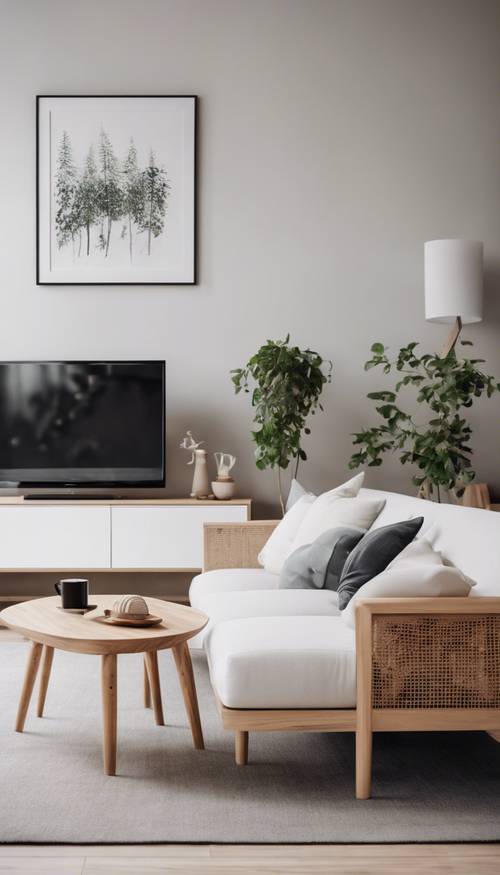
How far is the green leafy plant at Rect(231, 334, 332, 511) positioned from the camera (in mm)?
4492

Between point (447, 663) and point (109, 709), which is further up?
point (447, 663)

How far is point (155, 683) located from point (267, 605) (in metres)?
0.45

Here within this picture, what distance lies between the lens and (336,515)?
339 centimetres

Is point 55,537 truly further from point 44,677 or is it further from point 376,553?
point 376,553

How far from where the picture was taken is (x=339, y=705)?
2.32 m

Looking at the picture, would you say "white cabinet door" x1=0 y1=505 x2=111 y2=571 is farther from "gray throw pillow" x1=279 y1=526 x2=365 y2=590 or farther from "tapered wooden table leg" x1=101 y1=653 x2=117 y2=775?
"tapered wooden table leg" x1=101 y1=653 x2=117 y2=775

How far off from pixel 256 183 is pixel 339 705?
135 inches

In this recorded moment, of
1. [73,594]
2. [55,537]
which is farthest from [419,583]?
[55,537]

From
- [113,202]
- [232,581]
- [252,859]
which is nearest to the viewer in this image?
[252,859]

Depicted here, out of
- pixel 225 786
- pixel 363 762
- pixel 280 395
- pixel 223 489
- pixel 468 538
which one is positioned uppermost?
pixel 280 395

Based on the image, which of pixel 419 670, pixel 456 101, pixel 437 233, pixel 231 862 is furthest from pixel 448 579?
pixel 456 101

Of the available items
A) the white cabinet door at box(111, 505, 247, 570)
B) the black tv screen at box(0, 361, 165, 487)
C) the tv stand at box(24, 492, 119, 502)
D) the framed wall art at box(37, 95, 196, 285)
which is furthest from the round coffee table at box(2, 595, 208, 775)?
the framed wall art at box(37, 95, 196, 285)

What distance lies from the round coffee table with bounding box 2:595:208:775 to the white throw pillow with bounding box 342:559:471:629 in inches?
22.1

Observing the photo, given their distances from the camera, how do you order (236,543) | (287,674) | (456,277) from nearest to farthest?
(287,674)
(236,543)
(456,277)
